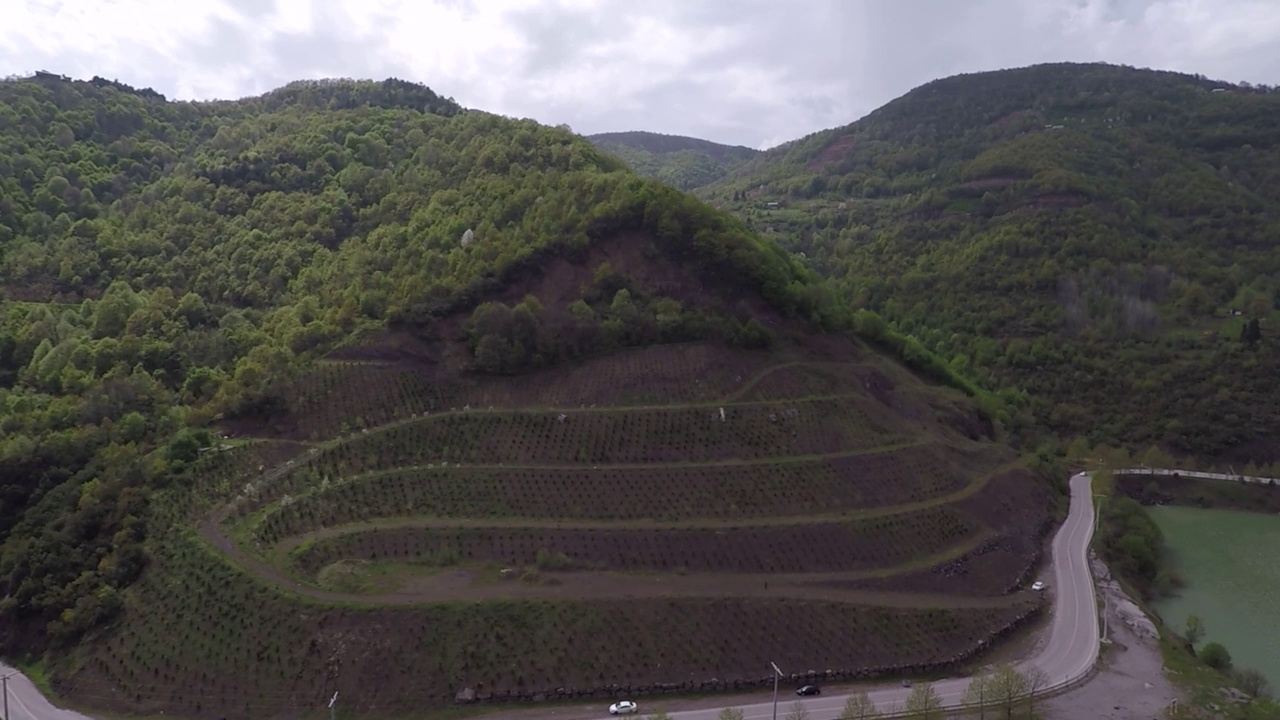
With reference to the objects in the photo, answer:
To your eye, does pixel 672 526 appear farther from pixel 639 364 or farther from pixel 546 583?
pixel 639 364

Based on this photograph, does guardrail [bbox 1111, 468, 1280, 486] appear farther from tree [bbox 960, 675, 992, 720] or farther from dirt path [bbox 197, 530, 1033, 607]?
tree [bbox 960, 675, 992, 720]

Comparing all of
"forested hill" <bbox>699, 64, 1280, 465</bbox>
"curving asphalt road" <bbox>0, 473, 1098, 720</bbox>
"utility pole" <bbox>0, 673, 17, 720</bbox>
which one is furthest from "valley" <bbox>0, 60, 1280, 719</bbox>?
"utility pole" <bbox>0, 673, 17, 720</bbox>

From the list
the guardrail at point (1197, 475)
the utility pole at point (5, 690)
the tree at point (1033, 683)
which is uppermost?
the utility pole at point (5, 690)

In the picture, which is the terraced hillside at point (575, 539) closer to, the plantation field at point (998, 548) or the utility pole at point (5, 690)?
the plantation field at point (998, 548)

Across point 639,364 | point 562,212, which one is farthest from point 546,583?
point 562,212

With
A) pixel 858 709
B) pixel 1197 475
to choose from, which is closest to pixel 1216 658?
pixel 858 709

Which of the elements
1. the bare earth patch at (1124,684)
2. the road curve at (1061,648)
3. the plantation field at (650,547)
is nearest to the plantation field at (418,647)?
the road curve at (1061,648)
